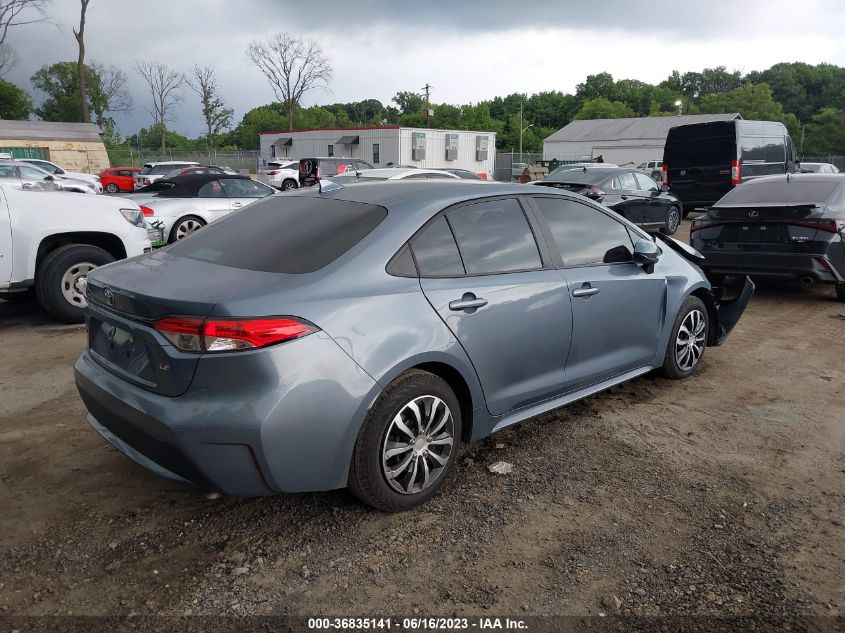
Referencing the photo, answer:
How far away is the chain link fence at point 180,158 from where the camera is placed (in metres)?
45.2

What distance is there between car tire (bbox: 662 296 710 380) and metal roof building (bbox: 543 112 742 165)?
61.6 m

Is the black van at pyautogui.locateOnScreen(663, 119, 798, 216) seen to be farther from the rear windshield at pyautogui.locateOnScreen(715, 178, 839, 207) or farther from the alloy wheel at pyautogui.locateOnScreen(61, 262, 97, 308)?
the alloy wheel at pyautogui.locateOnScreen(61, 262, 97, 308)

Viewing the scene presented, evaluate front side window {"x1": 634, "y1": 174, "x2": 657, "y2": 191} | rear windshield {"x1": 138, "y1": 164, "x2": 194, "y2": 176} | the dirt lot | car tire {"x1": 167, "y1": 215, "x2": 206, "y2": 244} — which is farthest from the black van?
rear windshield {"x1": 138, "y1": 164, "x2": 194, "y2": 176}

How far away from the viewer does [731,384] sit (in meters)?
5.14

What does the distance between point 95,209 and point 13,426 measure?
339 cm

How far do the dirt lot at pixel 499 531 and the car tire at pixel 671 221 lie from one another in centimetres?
1061

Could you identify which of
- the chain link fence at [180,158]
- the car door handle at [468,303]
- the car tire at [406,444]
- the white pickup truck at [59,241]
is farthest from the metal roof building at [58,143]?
the car tire at [406,444]

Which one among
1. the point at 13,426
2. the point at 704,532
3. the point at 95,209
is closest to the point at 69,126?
the point at 95,209

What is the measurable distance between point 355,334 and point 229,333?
0.52 m

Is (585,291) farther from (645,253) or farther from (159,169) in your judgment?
(159,169)

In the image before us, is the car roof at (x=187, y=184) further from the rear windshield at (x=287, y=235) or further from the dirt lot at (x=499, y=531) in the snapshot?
the rear windshield at (x=287, y=235)

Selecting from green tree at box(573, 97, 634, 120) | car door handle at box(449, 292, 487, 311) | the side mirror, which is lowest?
car door handle at box(449, 292, 487, 311)

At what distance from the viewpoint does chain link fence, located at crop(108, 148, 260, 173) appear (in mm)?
45188

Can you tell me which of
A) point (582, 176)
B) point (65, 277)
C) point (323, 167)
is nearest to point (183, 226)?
point (65, 277)
